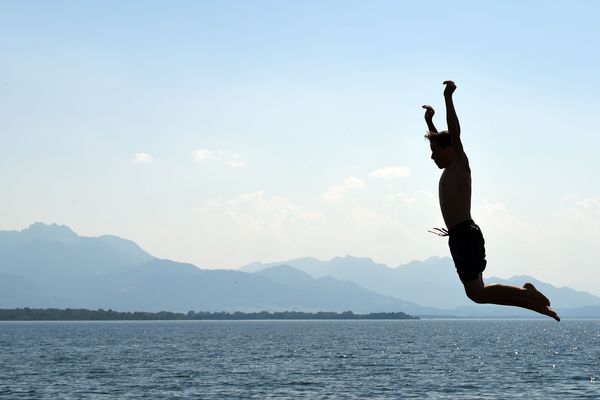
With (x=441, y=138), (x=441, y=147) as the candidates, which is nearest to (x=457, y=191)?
(x=441, y=147)

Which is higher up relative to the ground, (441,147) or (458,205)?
(441,147)

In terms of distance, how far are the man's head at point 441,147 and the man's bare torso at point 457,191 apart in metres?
0.08

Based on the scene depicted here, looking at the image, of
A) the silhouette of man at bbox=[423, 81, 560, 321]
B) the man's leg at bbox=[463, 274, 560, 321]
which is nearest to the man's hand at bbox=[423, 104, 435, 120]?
the silhouette of man at bbox=[423, 81, 560, 321]

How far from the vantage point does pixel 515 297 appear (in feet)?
33.7

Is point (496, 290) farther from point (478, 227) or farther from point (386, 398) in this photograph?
point (386, 398)

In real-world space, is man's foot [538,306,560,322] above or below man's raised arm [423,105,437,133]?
below

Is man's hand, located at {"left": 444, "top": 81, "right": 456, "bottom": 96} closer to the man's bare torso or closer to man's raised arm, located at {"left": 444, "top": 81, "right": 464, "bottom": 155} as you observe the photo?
man's raised arm, located at {"left": 444, "top": 81, "right": 464, "bottom": 155}

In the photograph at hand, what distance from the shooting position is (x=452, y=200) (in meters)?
Result: 9.55

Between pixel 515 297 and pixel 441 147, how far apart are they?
6.99 feet

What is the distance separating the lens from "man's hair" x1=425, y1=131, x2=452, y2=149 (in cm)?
938

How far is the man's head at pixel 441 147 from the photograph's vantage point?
9.41 metres

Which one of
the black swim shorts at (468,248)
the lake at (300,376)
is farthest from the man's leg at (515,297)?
the lake at (300,376)

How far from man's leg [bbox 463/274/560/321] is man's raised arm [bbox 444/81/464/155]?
5.50 feet

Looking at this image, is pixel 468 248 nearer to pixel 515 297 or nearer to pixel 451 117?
pixel 515 297
